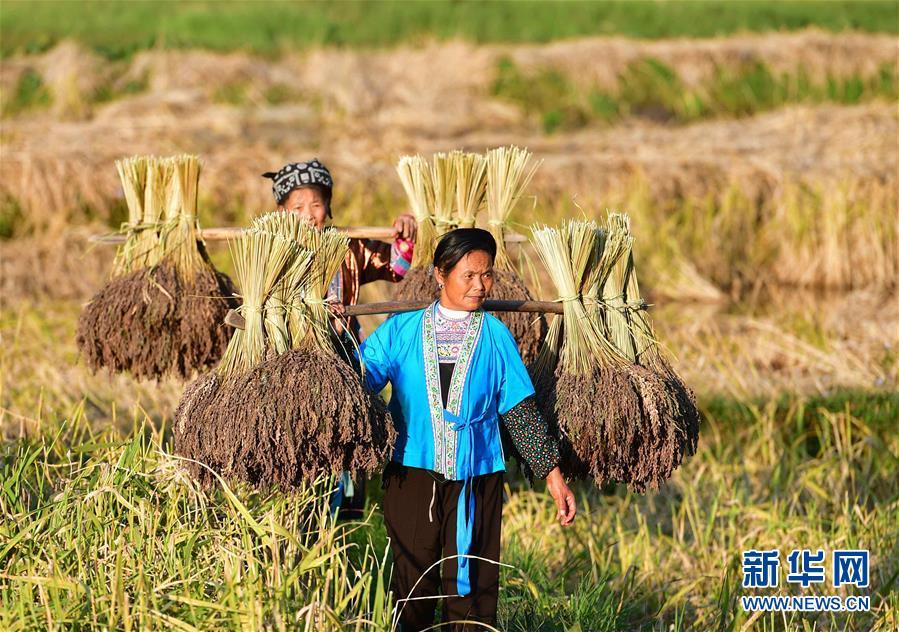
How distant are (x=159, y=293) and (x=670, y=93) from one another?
30.9 feet

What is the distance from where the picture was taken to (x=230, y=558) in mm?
3141

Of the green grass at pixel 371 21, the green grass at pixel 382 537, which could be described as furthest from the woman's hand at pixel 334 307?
the green grass at pixel 371 21

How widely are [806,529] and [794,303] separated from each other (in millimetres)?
3659

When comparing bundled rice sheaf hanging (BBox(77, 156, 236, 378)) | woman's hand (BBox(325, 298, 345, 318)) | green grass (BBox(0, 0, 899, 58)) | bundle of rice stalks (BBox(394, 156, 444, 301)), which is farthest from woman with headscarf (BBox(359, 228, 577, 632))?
green grass (BBox(0, 0, 899, 58))

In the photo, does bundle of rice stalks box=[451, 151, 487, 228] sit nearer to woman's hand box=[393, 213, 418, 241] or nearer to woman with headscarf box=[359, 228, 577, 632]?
woman's hand box=[393, 213, 418, 241]

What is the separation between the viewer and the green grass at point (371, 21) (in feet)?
43.9

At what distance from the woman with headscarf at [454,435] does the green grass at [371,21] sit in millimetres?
10190

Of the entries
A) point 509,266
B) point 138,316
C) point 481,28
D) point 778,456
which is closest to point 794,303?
point 778,456

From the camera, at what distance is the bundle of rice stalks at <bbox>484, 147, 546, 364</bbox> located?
381cm

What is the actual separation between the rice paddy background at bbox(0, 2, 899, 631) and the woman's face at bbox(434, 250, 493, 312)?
703 mm

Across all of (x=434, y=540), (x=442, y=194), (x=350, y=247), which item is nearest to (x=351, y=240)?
(x=350, y=247)

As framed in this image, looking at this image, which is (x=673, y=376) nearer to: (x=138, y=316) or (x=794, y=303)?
(x=138, y=316)

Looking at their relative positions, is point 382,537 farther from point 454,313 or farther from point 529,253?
point 529,253

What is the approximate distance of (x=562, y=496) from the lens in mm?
3205
